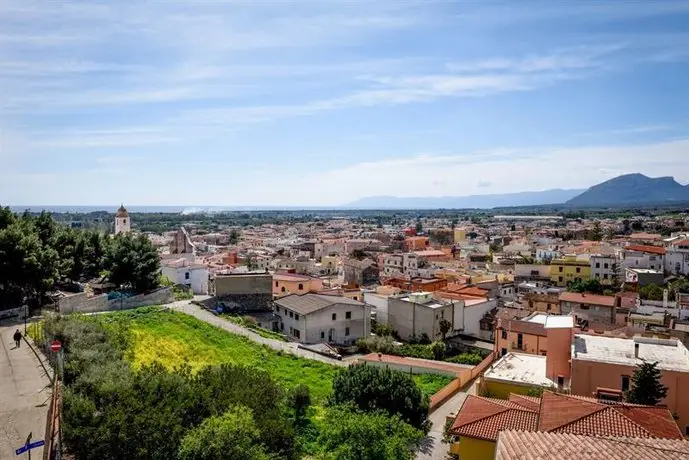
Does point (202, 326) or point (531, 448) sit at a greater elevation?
point (531, 448)

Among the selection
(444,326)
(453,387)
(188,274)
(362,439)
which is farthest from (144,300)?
(362,439)

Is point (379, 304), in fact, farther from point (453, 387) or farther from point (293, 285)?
point (453, 387)

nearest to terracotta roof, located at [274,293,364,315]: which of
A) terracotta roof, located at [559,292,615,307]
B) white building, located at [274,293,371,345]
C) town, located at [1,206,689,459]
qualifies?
white building, located at [274,293,371,345]

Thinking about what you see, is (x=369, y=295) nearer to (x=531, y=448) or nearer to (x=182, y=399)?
(x=182, y=399)

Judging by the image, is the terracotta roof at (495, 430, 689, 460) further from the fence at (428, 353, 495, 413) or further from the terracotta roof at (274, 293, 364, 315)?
the terracotta roof at (274, 293, 364, 315)

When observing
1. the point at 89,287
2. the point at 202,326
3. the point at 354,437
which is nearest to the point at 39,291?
the point at 89,287

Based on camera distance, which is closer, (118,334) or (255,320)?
(118,334)
